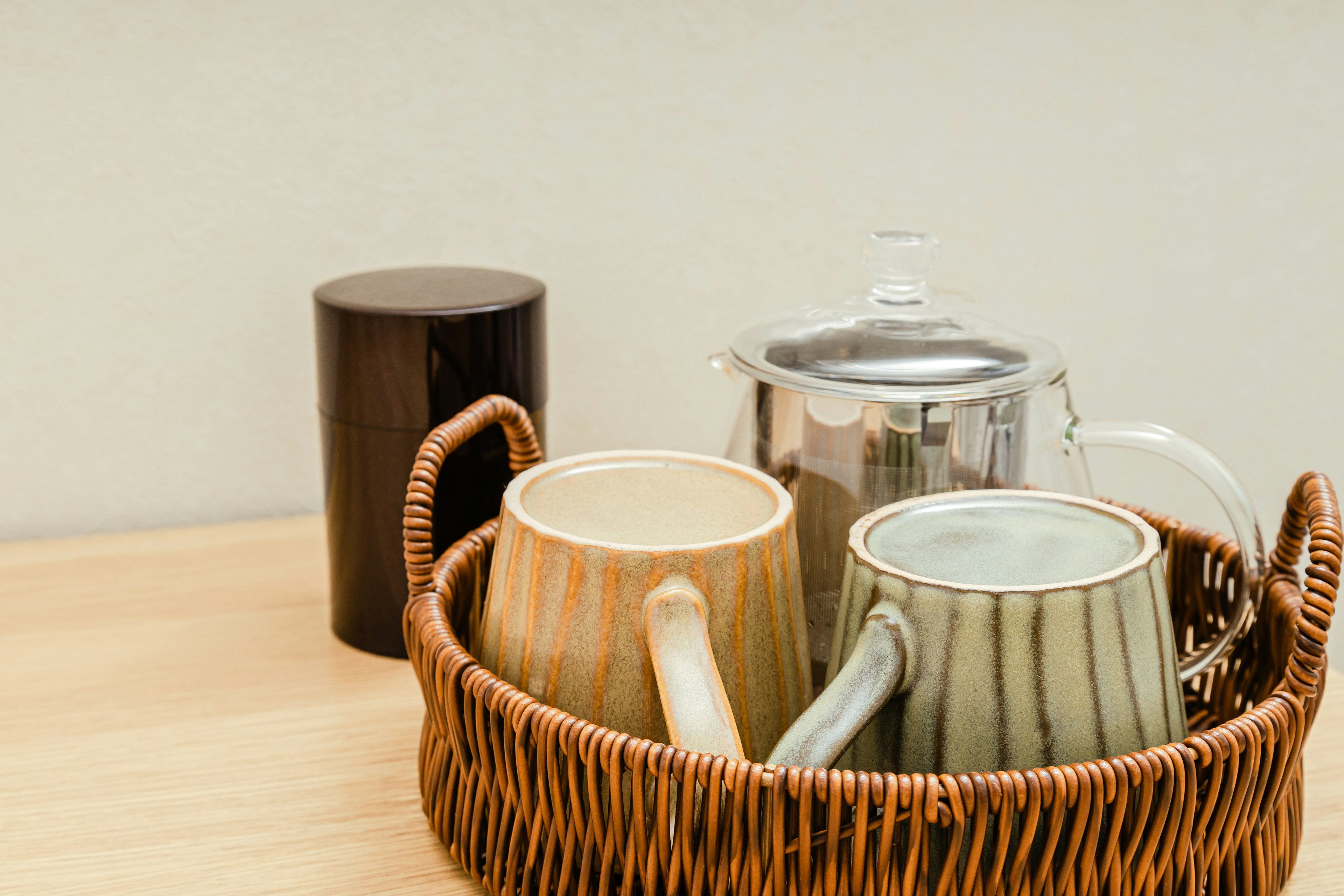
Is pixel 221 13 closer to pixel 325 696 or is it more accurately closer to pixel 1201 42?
pixel 325 696

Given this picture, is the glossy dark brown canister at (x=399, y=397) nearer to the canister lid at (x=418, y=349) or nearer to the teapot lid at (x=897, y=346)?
the canister lid at (x=418, y=349)

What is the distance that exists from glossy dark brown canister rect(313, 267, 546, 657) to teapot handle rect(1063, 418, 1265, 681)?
25 cm

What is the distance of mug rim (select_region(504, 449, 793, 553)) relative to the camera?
31 cm

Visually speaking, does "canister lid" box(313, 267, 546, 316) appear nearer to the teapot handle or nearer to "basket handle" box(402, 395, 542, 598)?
"basket handle" box(402, 395, 542, 598)

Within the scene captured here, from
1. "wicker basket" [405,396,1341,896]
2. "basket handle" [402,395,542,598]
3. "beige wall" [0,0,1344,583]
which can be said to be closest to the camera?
"wicker basket" [405,396,1341,896]

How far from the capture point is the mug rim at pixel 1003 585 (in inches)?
11.6

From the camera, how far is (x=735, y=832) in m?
0.28

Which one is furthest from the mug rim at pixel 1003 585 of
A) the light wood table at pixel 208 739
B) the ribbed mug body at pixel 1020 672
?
the light wood table at pixel 208 739

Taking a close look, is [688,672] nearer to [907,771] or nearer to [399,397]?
[907,771]

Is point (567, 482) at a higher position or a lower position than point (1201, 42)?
lower

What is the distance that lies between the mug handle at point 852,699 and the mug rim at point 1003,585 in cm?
1

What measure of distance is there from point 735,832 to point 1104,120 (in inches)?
23.5

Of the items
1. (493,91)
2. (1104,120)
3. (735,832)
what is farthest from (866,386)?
(1104,120)

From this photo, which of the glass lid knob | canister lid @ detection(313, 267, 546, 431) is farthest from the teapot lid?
canister lid @ detection(313, 267, 546, 431)
